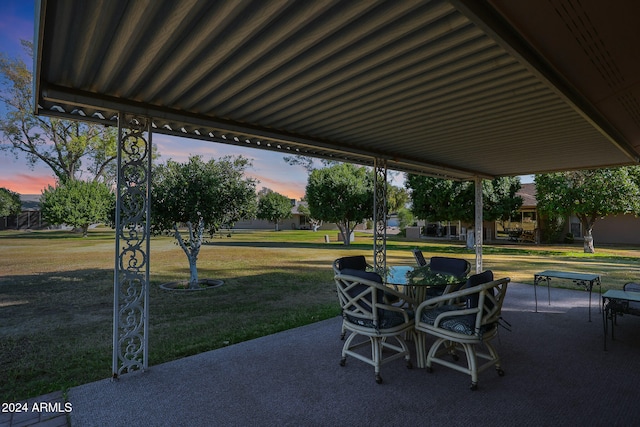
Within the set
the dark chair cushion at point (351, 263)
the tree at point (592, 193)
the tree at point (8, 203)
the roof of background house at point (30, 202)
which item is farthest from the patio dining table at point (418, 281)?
the roof of background house at point (30, 202)

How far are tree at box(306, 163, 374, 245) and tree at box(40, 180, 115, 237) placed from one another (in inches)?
596

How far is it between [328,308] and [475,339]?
332cm

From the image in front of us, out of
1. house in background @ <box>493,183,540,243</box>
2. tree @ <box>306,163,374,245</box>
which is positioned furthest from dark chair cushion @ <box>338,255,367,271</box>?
house in background @ <box>493,183,540,243</box>

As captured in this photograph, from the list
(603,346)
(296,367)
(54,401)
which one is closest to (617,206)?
(603,346)

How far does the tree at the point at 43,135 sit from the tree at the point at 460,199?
74.0 feet

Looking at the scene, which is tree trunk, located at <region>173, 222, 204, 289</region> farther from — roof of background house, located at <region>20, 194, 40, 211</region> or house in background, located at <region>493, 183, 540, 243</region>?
roof of background house, located at <region>20, 194, 40, 211</region>

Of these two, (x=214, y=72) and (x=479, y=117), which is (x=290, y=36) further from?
(x=479, y=117)

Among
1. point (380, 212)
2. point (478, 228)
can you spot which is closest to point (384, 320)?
point (380, 212)

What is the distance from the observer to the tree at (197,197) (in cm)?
739

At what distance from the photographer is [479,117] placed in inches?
153

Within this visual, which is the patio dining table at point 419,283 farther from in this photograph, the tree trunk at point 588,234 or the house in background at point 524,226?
the house in background at point 524,226

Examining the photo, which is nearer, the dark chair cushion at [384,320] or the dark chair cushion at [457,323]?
the dark chair cushion at [457,323]

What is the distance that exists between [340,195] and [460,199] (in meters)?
6.23

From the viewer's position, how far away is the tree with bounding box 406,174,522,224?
16.7m
